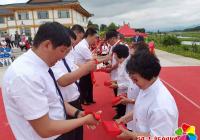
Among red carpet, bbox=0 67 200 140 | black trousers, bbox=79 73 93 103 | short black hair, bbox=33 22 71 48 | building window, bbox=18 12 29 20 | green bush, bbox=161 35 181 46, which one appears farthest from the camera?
building window, bbox=18 12 29 20

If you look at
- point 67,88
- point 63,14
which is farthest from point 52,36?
point 63,14

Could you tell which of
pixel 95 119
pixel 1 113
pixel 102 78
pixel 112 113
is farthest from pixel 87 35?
pixel 102 78

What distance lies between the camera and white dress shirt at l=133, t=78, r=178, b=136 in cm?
191

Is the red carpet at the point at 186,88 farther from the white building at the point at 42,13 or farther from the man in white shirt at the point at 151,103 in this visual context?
the white building at the point at 42,13

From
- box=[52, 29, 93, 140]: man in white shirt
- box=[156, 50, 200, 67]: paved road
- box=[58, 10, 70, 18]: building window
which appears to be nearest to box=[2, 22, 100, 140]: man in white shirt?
box=[52, 29, 93, 140]: man in white shirt

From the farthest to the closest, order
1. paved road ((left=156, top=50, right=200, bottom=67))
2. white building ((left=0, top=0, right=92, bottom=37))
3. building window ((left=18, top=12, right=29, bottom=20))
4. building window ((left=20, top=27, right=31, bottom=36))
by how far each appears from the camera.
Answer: building window ((left=20, top=27, right=31, bottom=36)) → building window ((left=18, top=12, right=29, bottom=20)) → white building ((left=0, top=0, right=92, bottom=37)) → paved road ((left=156, top=50, right=200, bottom=67))

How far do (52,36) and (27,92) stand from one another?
14.6 inches

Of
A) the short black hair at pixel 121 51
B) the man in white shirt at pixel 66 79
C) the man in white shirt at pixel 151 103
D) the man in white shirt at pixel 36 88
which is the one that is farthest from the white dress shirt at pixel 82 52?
the man in white shirt at pixel 36 88

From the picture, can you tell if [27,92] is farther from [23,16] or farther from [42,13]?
[23,16]

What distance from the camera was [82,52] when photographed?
535 cm

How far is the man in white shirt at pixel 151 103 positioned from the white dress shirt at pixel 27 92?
66 centimetres

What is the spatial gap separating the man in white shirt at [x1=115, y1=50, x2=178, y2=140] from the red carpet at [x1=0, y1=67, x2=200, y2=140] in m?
2.60

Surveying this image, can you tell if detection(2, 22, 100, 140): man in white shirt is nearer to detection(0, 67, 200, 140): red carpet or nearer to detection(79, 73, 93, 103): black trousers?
detection(0, 67, 200, 140): red carpet

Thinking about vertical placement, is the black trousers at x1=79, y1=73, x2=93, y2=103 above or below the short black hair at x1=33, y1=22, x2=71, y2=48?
below
